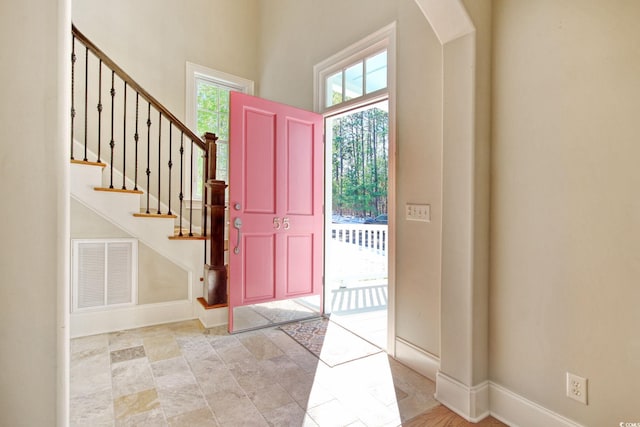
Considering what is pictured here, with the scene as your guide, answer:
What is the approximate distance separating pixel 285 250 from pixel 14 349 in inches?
97.2

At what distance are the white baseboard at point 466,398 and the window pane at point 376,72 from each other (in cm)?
228

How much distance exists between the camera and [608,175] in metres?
1.38

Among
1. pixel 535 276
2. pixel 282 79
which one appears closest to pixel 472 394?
pixel 535 276

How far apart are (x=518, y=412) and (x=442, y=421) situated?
411 mm

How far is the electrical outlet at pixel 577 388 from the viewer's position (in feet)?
4.73

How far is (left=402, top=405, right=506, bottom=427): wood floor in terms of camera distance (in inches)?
66.0

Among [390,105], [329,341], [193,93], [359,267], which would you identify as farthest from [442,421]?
[193,93]

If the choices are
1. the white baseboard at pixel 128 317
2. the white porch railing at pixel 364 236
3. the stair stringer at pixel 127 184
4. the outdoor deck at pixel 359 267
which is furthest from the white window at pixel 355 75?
the white baseboard at pixel 128 317

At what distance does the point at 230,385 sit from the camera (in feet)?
6.59

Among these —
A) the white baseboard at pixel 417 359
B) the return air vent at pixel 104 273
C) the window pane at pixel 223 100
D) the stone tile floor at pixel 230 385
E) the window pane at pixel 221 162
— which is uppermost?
the window pane at pixel 223 100

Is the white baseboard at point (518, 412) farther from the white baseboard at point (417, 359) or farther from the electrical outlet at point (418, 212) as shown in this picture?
the electrical outlet at point (418, 212)

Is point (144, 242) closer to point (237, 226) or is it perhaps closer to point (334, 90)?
point (237, 226)

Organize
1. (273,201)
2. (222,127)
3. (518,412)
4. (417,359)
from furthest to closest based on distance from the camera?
(222,127) < (273,201) < (417,359) < (518,412)

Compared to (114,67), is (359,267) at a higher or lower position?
lower
